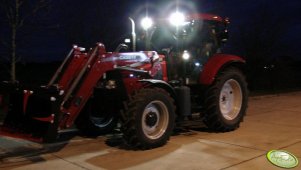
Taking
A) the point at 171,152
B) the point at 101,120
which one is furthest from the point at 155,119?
the point at 101,120

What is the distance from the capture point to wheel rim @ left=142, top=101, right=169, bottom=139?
8.37 m

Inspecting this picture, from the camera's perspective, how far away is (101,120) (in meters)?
10.1

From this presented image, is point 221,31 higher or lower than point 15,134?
higher

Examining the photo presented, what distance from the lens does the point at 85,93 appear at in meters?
8.05

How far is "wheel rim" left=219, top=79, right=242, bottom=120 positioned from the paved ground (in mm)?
500

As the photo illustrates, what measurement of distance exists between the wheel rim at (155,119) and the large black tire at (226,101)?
146cm

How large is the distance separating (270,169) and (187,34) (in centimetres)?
397

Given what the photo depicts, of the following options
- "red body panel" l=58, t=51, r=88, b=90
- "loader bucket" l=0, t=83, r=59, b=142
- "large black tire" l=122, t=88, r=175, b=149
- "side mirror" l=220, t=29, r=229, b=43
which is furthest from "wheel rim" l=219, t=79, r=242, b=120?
"loader bucket" l=0, t=83, r=59, b=142

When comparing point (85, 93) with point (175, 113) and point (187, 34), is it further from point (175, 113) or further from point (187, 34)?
point (187, 34)

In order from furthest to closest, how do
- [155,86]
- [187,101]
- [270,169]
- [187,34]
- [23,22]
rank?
[23,22] < [187,34] < [187,101] < [155,86] < [270,169]

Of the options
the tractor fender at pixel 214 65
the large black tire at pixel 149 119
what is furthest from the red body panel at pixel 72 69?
the tractor fender at pixel 214 65

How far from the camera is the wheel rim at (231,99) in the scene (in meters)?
10.4

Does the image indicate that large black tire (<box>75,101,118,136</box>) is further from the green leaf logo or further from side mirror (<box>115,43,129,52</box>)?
the green leaf logo

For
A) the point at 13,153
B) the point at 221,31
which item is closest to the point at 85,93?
the point at 13,153
